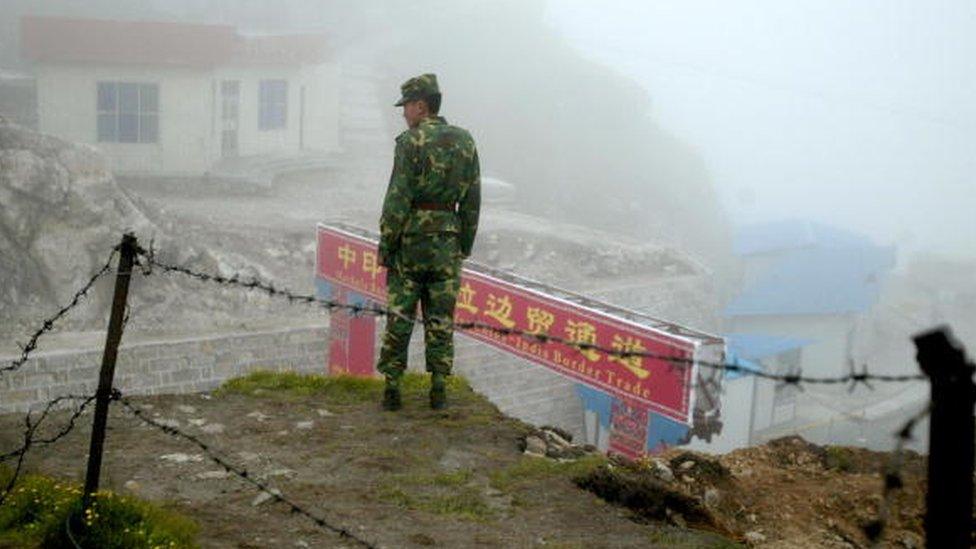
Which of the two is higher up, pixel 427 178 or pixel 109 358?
pixel 427 178

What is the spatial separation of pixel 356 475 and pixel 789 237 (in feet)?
134

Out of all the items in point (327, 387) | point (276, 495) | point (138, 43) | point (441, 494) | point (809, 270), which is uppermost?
point (138, 43)

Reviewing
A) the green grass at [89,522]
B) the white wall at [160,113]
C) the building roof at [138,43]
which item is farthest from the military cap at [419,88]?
the white wall at [160,113]

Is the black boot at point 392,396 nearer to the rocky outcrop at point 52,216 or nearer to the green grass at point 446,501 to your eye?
the green grass at point 446,501

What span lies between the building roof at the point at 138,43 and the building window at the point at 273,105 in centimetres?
140

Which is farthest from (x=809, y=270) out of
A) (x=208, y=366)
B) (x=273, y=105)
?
(x=208, y=366)

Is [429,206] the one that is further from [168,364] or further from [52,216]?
[52,216]

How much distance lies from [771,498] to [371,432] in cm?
312

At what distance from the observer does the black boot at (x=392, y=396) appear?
824 centimetres

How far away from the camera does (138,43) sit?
31984 mm

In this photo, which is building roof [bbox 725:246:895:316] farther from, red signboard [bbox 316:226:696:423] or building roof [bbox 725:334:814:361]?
red signboard [bbox 316:226:696:423]

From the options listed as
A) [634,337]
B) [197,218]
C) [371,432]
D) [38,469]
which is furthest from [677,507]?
[197,218]

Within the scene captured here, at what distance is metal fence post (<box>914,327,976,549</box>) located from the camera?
Result: 284 cm

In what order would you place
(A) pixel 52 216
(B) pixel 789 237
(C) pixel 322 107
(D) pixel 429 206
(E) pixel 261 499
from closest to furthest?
1. (E) pixel 261 499
2. (D) pixel 429 206
3. (A) pixel 52 216
4. (C) pixel 322 107
5. (B) pixel 789 237
